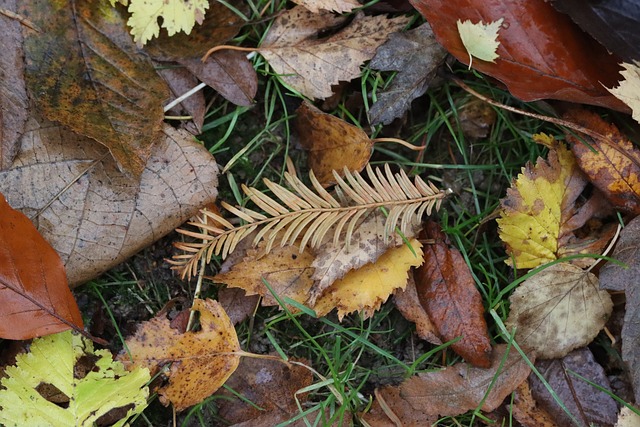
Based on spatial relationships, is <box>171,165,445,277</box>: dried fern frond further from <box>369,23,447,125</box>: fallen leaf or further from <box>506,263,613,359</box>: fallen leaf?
<box>506,263,613,359</box>: fallen leaf

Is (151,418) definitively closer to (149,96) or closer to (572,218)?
(149,96)

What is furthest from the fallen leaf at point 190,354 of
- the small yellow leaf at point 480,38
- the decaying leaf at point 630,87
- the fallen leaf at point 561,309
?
the decaying leaf at point 630,87

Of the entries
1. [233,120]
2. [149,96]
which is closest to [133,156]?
[149,96]

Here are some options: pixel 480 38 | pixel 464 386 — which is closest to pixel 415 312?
pixel 464 386

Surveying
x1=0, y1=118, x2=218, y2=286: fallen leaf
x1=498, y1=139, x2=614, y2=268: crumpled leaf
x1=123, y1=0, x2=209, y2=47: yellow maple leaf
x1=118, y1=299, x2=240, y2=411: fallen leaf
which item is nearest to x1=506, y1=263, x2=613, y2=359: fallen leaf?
x1=498, y1=139, x2=614, y2=268: crumpled leaf

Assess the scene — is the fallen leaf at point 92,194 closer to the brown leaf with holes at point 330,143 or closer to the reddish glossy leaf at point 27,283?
the reddish glossy leaf at point 27,283

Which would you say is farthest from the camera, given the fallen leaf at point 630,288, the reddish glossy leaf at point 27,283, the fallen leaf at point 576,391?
the fallen leaf at point 576,391
